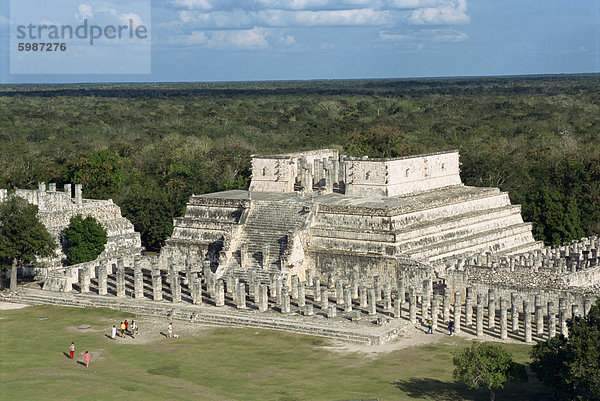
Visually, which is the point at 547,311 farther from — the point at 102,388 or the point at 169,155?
the point at 169,155

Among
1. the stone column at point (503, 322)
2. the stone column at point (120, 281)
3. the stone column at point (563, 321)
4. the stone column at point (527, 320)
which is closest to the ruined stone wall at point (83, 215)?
the stone column at point (120, 281)

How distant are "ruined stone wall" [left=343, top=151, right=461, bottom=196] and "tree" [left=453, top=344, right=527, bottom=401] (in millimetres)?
18889

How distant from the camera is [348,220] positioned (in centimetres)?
4362

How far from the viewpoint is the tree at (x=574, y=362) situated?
2614 centimetres

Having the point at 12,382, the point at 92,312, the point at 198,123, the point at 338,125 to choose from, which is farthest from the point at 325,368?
the point at 198,123

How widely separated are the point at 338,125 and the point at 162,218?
56.4 meters

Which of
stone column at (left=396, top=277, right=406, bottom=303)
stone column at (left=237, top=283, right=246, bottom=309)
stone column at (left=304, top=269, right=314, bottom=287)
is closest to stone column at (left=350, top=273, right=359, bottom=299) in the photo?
stone column at (left=304, top=269, right=314, bottom=287)

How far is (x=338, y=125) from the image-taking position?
108 metres

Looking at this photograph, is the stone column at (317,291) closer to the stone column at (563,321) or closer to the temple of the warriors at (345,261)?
the temple of the warriors at (345,261)

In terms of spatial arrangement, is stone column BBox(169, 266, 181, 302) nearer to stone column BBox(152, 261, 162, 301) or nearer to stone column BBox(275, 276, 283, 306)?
stone column BBox(152, 261, 162, 301)

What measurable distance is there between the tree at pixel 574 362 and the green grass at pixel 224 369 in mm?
1465

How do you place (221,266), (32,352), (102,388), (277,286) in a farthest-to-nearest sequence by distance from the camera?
1. (221,266)
2. (277,286)
3. (32,352)
4. (102,388)

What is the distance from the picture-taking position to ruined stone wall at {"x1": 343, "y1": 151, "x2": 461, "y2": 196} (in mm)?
46281

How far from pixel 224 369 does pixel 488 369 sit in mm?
8692
